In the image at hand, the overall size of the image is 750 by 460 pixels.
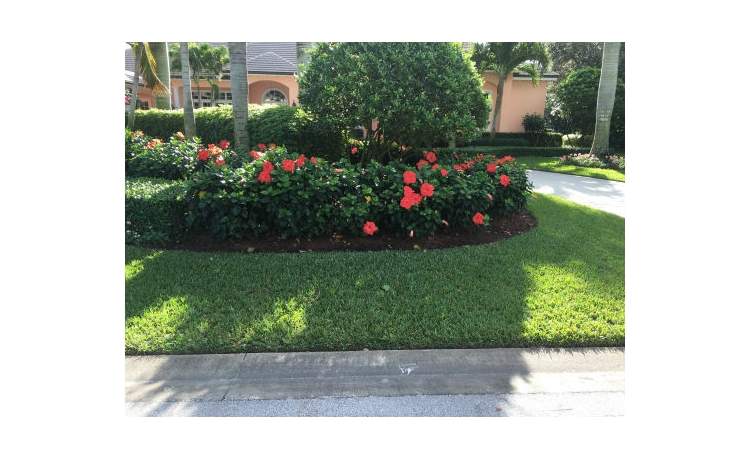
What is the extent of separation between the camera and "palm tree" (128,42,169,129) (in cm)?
996

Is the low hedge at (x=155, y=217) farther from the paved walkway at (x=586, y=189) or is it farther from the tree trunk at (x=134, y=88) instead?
the paved walkway at (x=586, y=189)

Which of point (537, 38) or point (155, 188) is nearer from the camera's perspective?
point (537, 38)

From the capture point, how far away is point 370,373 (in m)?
2.96

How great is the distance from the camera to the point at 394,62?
21.0ft

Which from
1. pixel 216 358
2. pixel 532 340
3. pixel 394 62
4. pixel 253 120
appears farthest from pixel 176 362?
pixel 253 120

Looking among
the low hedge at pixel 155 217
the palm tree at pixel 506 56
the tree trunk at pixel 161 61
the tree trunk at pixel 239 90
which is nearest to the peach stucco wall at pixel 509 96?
the palm tree at pixel 506 56

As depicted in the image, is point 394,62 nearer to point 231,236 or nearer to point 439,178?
point 439,178

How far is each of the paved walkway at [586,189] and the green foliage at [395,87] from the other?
306 centimetres

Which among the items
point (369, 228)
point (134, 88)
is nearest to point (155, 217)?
point (369, 228)

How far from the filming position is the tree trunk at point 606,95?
43.4 feet

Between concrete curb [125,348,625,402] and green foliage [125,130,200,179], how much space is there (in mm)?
4074

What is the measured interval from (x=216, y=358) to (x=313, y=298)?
94 centimetres

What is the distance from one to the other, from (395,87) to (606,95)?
10191 millimetres

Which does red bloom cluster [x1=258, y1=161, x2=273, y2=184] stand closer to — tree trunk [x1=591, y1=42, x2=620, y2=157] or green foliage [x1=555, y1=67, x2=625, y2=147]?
tree trunk [x1=591, y1=42, x2=620, y2=157]
